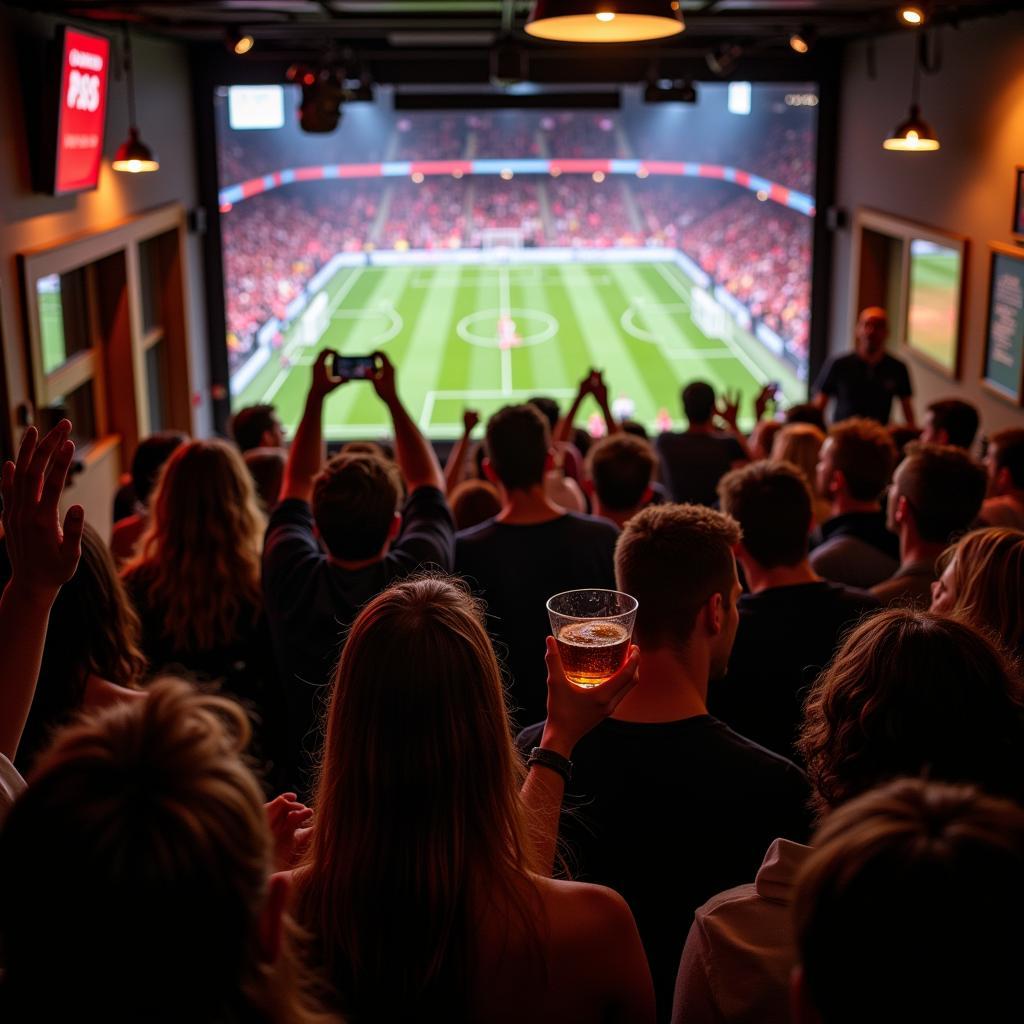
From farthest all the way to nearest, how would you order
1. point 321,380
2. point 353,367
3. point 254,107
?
point 254,107 < point 353,367 < point 321,380

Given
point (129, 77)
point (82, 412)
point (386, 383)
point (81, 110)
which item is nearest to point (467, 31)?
point (129, 77)

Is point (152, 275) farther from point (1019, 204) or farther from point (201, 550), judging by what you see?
point (201, 550)

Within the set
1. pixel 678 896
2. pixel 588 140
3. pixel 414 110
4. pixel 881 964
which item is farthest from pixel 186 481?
pixel 588 140

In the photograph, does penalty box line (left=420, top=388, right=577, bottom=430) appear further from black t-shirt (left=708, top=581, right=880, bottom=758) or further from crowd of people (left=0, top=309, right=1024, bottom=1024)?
black t-shirt (left=708, top=581, right=880, bottom=758)

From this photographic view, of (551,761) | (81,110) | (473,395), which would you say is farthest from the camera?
(473,395)

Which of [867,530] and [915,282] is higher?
[915,282]

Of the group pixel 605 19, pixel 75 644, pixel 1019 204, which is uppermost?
pixel 605 19

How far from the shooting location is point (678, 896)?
A: 6.54 ft

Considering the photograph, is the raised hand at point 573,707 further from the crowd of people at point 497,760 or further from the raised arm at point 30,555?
the raised arm at point 30,555

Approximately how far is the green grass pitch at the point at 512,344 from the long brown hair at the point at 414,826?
11.1 metres

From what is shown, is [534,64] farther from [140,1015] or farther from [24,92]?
[140,1015]

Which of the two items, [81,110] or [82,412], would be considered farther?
[82,412]

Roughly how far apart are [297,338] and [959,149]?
7933mm

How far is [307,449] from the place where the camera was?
11.3 feet
